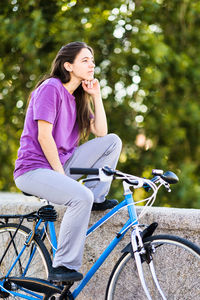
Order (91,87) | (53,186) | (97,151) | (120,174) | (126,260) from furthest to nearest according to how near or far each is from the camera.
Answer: (91,87)
(97,151)
(53,186)
(126,260)
(120,174)

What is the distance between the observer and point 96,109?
3.32 meters

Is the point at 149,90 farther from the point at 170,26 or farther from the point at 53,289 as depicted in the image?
the point at 53,289

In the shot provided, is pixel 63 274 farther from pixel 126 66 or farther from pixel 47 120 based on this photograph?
pixel 126 66

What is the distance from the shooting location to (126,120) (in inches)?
280

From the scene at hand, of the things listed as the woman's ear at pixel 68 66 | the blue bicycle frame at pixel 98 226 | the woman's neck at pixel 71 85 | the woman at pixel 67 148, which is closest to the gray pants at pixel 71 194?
the woman at pixel 67 148

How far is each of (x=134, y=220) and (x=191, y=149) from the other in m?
6.29

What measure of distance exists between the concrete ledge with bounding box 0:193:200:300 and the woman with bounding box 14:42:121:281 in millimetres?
210

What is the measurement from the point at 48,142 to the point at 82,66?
1.82 ft

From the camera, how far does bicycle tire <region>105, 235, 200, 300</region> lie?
2736mm

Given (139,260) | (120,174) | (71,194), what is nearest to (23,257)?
(71,194)

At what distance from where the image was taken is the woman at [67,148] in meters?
2.78

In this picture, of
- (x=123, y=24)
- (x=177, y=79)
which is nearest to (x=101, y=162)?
(x=123, y=24)

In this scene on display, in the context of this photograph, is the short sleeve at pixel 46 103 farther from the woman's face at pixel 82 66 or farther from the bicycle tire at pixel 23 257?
the bicycle tire at pixel 23 257

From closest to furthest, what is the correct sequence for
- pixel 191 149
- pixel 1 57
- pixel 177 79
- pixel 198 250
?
pixel 198 250, pixel 1 57, pixel 177 79, pixel 191 149
